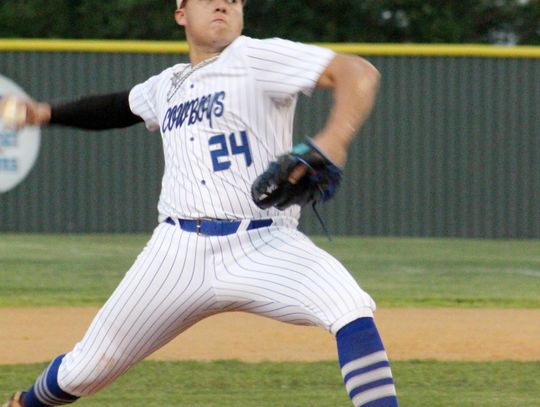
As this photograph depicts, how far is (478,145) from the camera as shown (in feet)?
50.3

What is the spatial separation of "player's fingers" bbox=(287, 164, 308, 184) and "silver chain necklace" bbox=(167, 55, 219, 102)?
68 centimetres

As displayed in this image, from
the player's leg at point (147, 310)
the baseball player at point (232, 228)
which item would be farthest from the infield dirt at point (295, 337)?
the baseball player at point (232, 228)

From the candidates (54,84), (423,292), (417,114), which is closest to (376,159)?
(417,114)

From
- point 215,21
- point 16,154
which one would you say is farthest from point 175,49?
point 215,21

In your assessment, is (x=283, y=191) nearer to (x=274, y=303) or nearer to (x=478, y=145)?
(x=274, y=303)

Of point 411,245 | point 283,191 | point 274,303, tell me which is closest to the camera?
point 283,191

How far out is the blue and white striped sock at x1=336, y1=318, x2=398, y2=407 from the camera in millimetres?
3463

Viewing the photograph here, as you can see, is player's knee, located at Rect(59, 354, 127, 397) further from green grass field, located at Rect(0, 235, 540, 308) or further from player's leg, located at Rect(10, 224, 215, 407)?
green grass field, located at Rect(0, 235, 540, 308)

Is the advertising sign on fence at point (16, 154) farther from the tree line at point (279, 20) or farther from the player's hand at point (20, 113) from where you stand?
the player's hand at point (20, 113)

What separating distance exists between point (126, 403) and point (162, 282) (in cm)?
179

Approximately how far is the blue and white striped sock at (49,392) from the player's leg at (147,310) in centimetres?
7

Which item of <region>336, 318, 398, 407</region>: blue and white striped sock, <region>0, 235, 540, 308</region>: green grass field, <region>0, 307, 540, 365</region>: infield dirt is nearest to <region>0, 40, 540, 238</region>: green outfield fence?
<region>0, 235, 540, 308</region>: green grass field

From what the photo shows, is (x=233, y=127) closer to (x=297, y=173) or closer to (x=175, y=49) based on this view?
(x=297, y=173)

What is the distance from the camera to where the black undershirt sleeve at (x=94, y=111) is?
14.2ft
